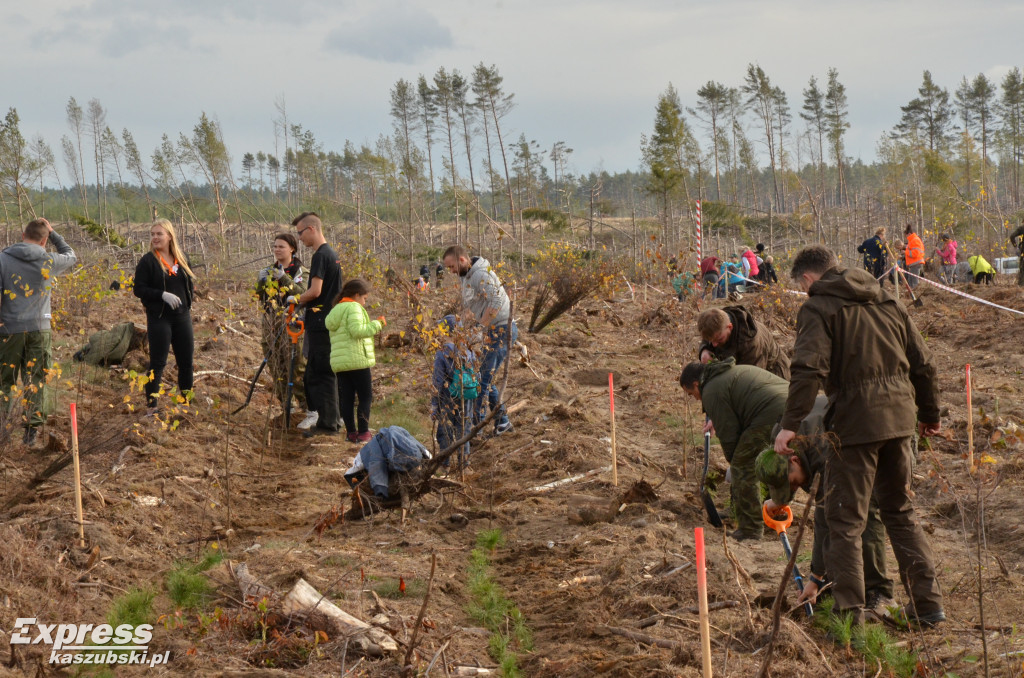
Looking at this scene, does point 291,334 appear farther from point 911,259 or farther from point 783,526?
point 911,259

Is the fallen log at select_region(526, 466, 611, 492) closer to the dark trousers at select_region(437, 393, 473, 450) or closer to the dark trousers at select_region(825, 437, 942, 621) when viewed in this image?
the dark trousers at select_region(437, 393, 473, 450)

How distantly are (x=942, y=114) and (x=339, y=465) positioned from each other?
57.9 metres

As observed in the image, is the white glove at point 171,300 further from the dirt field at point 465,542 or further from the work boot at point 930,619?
the work boot at point 930,619

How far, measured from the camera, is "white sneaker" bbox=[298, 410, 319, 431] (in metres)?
7.95

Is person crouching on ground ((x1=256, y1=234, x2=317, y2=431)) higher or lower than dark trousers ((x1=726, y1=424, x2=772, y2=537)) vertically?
higher

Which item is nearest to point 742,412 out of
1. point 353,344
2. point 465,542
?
point 465,542

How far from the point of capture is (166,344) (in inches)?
286

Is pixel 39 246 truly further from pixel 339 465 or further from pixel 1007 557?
pixel 1007 557

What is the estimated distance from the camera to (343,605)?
160 inches

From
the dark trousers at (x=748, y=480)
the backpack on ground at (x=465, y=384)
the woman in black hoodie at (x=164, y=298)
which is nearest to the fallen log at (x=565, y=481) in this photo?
the backpack on ground at (x=465, y=384)

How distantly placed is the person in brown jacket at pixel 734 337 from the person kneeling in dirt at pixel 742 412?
23cm

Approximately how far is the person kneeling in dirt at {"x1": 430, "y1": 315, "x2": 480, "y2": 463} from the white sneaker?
177cm

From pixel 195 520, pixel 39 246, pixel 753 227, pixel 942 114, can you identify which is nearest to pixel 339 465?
pixel 195 520

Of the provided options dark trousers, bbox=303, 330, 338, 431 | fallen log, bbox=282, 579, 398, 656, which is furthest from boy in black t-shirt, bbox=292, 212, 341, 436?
fallen log, bbox=282, 579, 398, 656
